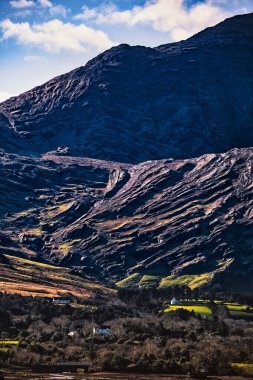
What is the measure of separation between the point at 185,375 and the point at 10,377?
1898 inches

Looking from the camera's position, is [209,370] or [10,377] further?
[209,370]

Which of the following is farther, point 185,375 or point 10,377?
point 185,375

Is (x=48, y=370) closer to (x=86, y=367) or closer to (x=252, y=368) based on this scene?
(x=86, y=367)

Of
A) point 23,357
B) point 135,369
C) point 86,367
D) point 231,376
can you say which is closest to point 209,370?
point 231,376

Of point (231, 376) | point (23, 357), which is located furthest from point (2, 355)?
point (231, 376)

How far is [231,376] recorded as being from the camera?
194 meters

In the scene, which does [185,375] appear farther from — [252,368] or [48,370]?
[48,370]

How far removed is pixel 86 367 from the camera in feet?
655

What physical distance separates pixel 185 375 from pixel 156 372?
8.56m

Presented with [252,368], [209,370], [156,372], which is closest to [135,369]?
[156,372]

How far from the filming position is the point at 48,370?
640 feet

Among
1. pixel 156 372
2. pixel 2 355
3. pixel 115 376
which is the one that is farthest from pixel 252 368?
pixel 2 355

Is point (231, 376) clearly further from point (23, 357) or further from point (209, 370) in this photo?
point (23, 357)

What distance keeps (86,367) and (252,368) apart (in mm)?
46210
